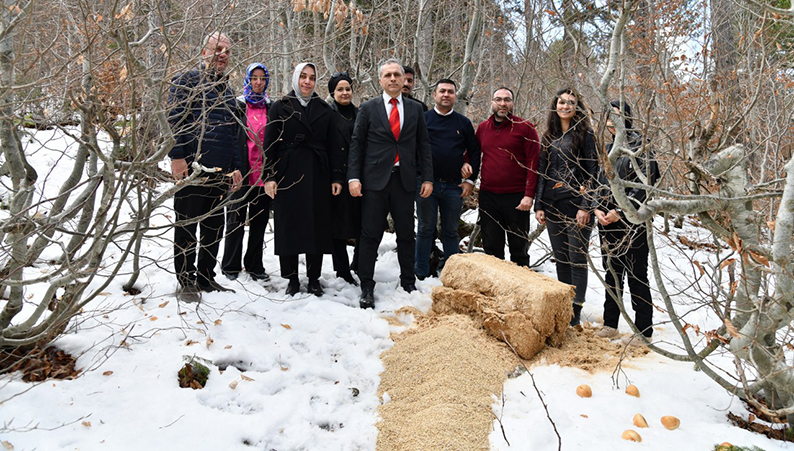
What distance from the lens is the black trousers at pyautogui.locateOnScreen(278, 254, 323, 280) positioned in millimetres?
4750

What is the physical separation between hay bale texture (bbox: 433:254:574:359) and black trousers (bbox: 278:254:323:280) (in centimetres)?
116

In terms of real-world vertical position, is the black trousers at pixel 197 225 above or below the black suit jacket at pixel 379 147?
below

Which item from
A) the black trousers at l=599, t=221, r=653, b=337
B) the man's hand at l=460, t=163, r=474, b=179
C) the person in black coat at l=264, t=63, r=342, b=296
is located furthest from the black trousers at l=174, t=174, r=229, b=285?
the black trousers at l=599, t=221, r=653, b=337

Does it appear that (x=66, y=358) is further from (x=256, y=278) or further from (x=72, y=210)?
(x=256, y=278)

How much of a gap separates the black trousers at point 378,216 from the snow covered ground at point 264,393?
0.62 metres

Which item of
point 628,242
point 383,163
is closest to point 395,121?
point 383,163

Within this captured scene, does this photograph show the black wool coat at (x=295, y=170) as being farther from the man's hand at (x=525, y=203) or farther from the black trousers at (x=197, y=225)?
the man's hand at (x=525, y=203)

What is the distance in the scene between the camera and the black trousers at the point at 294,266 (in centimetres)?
475

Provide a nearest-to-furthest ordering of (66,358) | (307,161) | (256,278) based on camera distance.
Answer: (66,358), (307,161), (256,278)

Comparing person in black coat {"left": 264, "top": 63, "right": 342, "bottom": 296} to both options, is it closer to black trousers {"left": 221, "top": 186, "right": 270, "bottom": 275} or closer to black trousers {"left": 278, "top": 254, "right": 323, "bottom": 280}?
black trousers {"left": 278, "top": 254, "right": 323, "bottom": 280}

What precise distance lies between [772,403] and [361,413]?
7.59 feet

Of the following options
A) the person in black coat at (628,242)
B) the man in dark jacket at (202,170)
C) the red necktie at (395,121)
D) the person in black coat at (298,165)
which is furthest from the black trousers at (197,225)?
the person in black coat at (628,242)

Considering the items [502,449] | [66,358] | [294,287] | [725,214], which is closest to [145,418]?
[66,358]

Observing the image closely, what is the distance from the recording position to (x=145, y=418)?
2.61 meters
